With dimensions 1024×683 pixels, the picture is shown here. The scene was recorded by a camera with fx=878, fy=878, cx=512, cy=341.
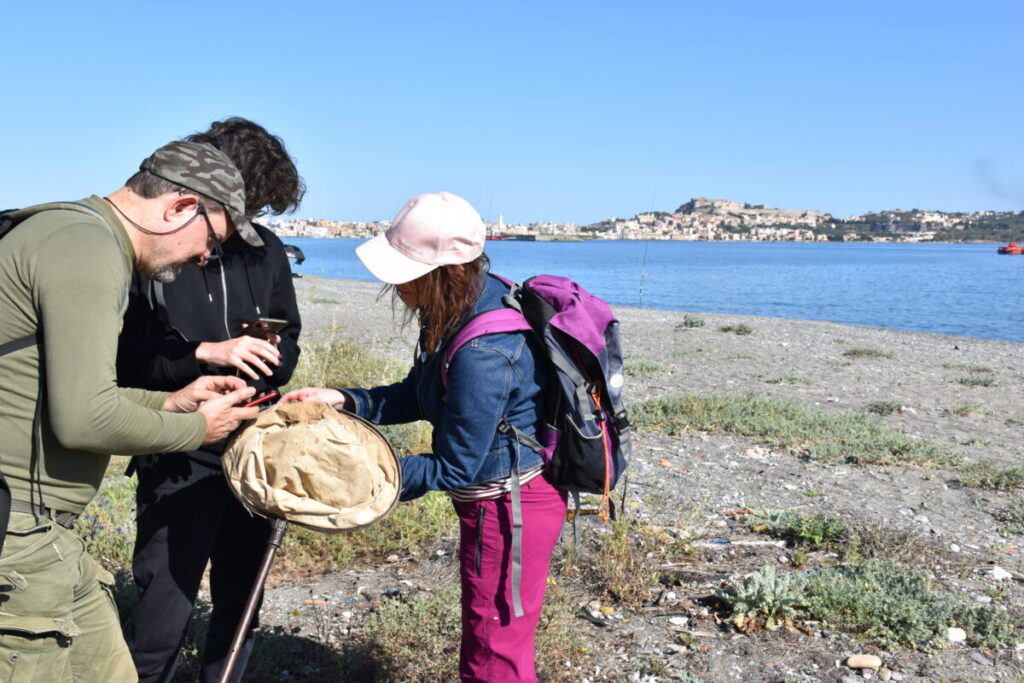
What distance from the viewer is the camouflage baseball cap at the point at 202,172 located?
2271mm

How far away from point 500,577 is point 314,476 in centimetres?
72

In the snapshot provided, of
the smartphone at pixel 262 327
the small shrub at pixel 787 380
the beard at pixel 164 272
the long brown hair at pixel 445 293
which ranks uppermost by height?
the beard at pixel 164 272

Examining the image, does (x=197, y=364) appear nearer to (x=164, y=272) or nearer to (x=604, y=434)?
(x=164, y=272)

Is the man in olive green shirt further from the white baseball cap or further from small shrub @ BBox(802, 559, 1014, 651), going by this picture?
small shrub @ BBox(802, 559, 1014, 651)

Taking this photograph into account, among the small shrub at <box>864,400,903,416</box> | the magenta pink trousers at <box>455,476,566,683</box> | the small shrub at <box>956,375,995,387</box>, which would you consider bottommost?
the small shrub at <box>956,375,995,387</box>

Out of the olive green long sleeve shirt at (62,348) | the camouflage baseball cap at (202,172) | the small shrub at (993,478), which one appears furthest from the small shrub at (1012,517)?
the olive green long sleeve shirt at (62,348)

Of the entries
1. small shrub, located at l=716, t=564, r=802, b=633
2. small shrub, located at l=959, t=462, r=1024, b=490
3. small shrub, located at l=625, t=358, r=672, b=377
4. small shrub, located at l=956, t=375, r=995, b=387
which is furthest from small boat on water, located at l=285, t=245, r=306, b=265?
small shrub, located at l=956, t=375, r=995, b=387

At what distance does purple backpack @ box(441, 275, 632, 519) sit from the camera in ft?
8.57

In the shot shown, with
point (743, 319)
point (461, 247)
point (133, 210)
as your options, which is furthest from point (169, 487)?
point (743, 319)

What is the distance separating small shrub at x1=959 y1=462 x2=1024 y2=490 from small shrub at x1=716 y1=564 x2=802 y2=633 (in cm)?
331

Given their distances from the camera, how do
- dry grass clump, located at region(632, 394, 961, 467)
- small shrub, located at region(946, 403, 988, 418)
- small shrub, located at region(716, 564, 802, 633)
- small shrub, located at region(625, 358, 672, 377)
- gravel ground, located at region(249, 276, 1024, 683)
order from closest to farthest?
gravel ground, located at region(249, 276, 1024, 683) < small shrub, located at region(716, 564, 802, 633) < dry grass clump, located at region(632, 394, 961, 467) < small shrub, located at region(946, 403, 988, 418) < small shrub, located at region(625, 358, 672, 377)

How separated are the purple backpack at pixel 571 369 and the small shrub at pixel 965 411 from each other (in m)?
9.22

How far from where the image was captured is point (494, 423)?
2537 millimetres

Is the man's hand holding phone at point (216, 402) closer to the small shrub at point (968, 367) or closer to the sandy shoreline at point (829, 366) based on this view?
the sandy shoreline at point (829, 366)
